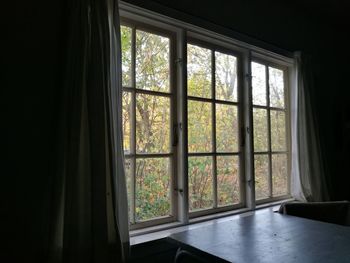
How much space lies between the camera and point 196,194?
6.73 feet

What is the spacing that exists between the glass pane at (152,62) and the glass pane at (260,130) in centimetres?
98

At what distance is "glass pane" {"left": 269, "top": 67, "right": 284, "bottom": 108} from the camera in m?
2.70

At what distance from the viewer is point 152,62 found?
1.89 metres

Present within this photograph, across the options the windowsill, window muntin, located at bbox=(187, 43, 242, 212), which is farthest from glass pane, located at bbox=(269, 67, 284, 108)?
the windowsill

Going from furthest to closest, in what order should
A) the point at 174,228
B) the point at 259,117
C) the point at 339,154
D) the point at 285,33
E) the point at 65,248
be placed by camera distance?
the point at 339,154
the point at 285,33
the point at 259,117
the point at 174,228
the point at 65,248

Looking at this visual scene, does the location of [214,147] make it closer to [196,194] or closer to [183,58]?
[196,194]

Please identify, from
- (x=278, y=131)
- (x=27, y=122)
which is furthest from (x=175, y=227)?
(x=278, y=131)

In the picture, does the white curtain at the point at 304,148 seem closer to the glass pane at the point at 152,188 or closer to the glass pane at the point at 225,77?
the glass pane at the point at 225,77

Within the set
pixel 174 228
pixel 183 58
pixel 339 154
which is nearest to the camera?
pixel 174 228

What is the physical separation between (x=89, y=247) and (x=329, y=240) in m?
1.13

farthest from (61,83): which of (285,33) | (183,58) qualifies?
(285,33)

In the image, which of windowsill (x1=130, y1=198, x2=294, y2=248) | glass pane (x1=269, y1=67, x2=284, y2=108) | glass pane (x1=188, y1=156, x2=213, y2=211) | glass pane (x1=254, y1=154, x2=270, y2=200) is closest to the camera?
windowsill (x1=130, y1=198, x2=294, y2=248)

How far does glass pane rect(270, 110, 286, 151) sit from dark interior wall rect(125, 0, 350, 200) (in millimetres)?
350

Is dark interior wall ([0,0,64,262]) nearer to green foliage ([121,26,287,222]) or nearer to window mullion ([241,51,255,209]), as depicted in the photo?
green foliage ([121,26,287,222])
